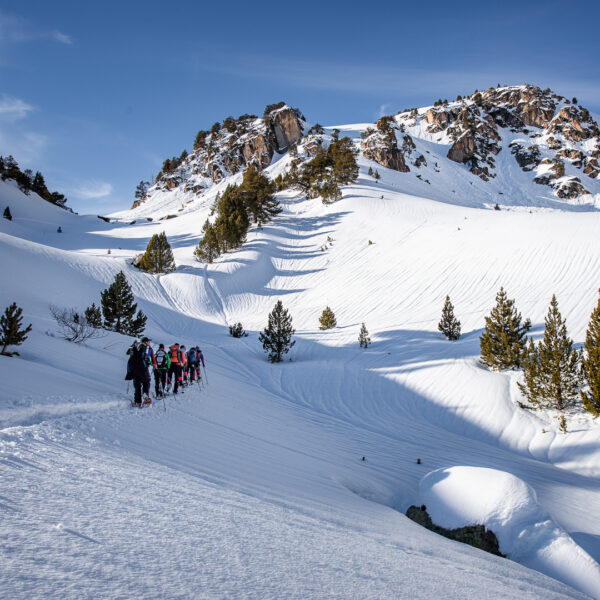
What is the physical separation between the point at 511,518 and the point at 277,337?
47.6 feet

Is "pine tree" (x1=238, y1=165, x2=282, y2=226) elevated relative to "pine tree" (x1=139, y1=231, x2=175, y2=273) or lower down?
elevated

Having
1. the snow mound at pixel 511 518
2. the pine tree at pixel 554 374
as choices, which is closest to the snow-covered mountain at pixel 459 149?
the pine tree at pixel 554 374

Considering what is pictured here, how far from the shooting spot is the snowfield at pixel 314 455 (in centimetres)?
195

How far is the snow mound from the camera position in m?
3.74

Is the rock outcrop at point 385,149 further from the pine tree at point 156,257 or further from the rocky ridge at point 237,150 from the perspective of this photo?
the pine tree at point 156,257

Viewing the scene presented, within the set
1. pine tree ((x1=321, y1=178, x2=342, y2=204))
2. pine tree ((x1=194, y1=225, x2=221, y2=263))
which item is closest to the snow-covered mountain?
pine tree ((x1=321, y1=178, x2=342, y2=204))

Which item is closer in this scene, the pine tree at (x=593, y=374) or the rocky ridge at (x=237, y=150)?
the pine tree at (x=593, y=374)

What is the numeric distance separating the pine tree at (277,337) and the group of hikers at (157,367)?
7056 mm

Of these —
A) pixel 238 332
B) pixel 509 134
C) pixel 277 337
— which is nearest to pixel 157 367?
pixel 277 337

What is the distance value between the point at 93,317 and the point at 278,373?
866cm

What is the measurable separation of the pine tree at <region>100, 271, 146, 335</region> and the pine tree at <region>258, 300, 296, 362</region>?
21.6 feet

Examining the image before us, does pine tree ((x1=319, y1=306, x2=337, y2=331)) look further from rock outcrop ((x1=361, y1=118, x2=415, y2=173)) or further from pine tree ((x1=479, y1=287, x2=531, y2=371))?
rock outcrop ((x1=361, y1=118, x2=415, y2=173))

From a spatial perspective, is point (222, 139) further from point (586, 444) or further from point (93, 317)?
point (586, 444)

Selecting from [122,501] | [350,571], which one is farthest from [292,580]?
[122,501]
